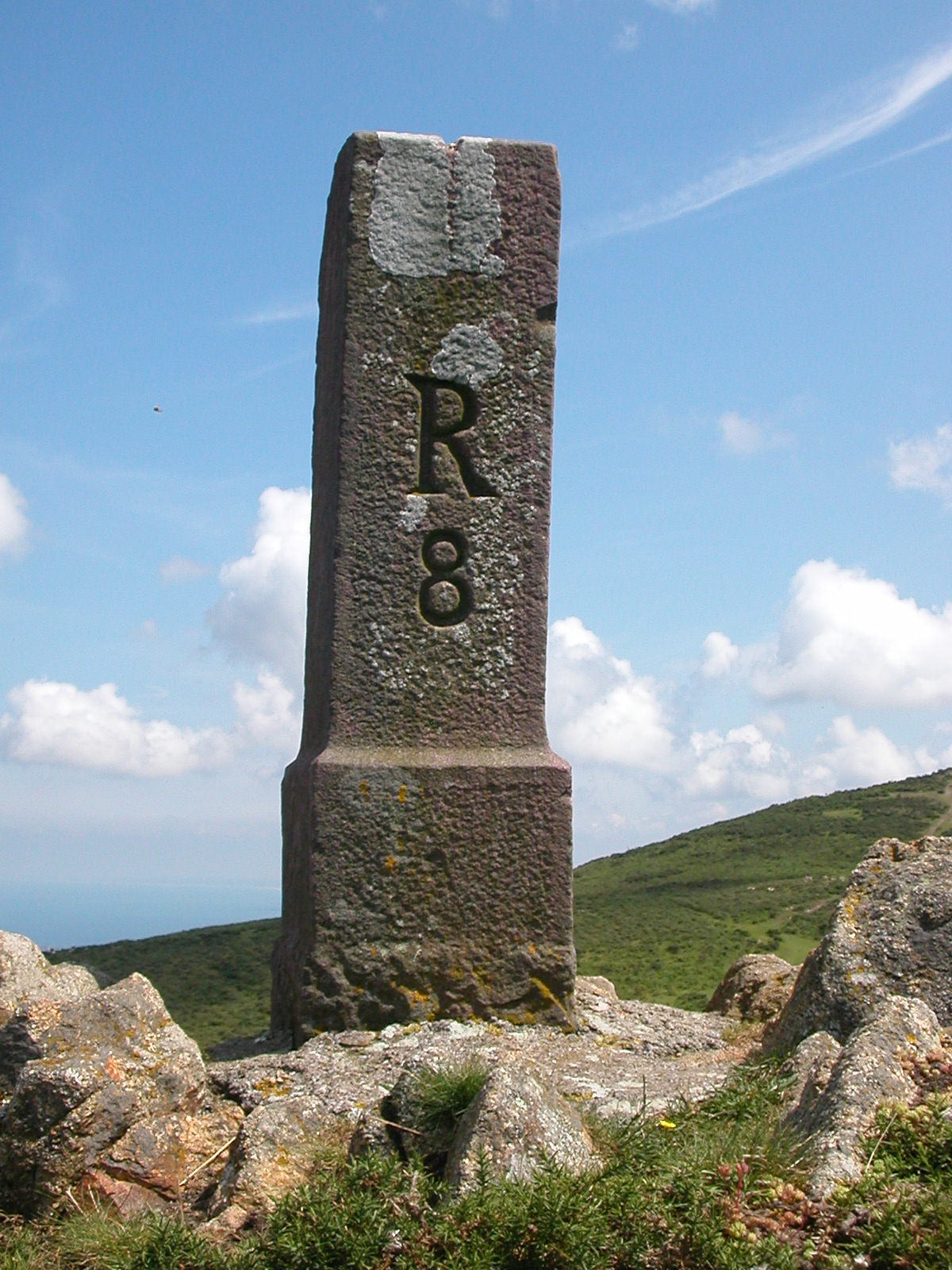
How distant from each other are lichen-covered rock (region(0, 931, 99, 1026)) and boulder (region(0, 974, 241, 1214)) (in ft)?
2.83

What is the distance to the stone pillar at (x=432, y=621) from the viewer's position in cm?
527

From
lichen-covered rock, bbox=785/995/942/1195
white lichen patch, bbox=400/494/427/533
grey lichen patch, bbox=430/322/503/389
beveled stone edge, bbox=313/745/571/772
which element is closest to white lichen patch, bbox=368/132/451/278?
grey lichen patch, bbox=430/322/503/389

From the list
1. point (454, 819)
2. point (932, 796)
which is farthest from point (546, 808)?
point (932, 796)

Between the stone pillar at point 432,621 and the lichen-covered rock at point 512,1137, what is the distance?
5.94 feet

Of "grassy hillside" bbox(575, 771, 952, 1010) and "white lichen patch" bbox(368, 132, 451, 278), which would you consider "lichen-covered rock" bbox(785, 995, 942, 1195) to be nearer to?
Answer: "white lichen patch" bbox(368, 132, 451, 278)

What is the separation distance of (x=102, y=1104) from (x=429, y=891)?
1.70 meters

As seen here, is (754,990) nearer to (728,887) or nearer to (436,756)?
(436,756)

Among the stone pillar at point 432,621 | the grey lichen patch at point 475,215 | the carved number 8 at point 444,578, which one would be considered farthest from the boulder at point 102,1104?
the grey lichen patch at point 475,215

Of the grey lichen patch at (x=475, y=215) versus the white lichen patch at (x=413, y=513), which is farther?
the grey lichen patch at (x=475, y=215)

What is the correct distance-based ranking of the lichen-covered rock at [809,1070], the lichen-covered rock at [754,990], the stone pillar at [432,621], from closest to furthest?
the lichen-covered rock at [809,1070]
the stone pillar at [432,621]
the lichen-covered rock at [754,990]

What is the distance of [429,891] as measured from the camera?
5.30m

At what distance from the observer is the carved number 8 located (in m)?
5.55

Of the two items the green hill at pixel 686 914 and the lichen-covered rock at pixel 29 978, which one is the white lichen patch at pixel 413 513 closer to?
the lichen-covered rock at pixel 29 978

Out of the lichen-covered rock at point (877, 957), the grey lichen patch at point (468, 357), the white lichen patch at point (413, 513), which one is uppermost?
the grey lichen patch at point (468, 357)
